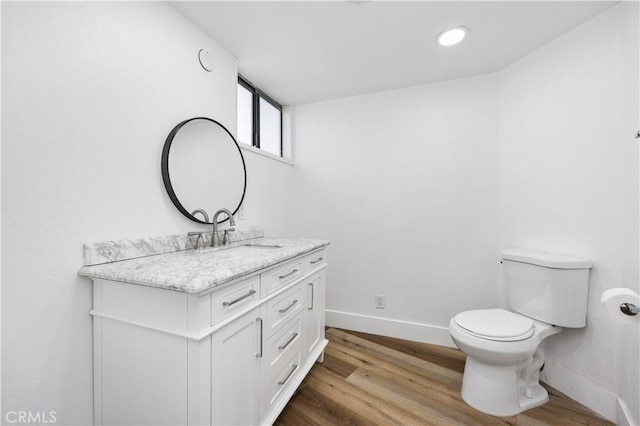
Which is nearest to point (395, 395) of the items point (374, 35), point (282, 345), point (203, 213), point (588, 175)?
point (282, 345)

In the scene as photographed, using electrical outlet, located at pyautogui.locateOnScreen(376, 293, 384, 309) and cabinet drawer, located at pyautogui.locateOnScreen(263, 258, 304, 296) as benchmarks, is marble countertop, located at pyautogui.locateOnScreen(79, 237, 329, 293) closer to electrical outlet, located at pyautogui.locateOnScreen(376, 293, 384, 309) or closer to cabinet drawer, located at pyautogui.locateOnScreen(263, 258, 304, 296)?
cabinet drawer, located at pyautogui.locateOnScreen(263, 258, 304, 296)

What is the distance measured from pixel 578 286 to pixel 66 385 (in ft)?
8.07

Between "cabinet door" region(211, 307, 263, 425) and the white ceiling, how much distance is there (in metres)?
1.56

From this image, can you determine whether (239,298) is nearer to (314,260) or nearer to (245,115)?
(314,260)

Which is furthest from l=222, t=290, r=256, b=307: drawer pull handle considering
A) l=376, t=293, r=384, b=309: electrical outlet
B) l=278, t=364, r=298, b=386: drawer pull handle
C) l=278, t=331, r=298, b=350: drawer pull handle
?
l=376, t=293, r=384, b=309: electrical outlet

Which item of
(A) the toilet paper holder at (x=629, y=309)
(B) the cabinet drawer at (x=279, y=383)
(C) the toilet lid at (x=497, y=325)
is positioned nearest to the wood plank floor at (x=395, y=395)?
(B) the cabinet drawer at (x=279, y=383)

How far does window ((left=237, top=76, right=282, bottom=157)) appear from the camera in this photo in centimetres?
221

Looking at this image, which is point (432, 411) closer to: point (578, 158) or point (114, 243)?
point (578, 158)

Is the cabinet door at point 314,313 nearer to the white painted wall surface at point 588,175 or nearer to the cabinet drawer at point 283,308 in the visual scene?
the cabinet drawer at point 283,308

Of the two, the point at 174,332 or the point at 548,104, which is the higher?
the point at 548,104

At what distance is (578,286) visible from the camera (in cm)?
Answer: 155

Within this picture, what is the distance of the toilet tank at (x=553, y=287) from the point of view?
1.55 meters

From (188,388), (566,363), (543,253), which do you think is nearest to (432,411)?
(566,363)

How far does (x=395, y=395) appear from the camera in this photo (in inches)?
63.8
